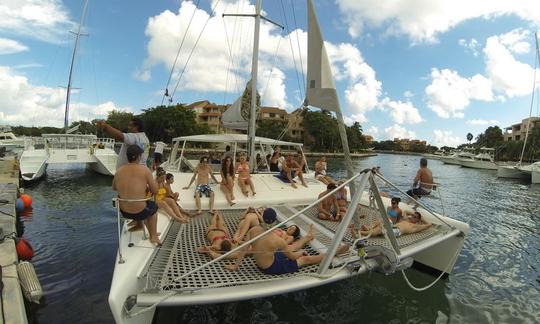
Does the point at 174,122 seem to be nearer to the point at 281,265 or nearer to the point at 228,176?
the point at 228,176

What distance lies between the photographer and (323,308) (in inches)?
223

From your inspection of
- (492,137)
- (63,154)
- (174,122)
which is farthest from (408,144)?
(63,154)

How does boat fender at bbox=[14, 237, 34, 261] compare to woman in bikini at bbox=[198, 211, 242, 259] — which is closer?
woman in bikini at bbox=[198, 211, 242, 259]

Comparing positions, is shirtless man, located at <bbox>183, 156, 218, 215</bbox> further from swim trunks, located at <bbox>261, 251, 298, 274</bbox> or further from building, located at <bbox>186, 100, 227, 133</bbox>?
building, located at <bbox>186, 100, 227, 133</bbox>

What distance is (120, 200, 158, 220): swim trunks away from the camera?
171 inches

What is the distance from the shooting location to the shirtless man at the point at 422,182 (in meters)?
8.19

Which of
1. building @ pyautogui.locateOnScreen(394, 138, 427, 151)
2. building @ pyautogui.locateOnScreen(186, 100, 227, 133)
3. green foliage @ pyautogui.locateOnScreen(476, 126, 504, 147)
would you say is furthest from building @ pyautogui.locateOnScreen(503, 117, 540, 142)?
building @ pyautogui.locateOnScreen(186, 100, 227, 133)

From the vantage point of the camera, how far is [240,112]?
429 inches

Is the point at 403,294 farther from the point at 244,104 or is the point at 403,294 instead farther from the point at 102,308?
the point at 244,104

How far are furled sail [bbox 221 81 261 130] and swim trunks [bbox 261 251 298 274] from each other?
23.4 feet

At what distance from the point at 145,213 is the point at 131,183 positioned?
0.48 m

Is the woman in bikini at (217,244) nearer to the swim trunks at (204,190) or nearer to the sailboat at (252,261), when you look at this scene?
the sailboat at (252,261)

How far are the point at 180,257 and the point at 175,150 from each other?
25.1 ft

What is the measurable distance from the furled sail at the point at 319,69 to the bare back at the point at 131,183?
283 centimetres
